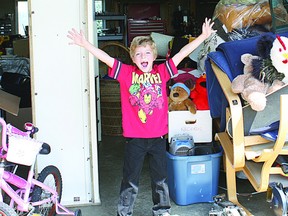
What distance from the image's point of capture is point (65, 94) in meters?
2.89

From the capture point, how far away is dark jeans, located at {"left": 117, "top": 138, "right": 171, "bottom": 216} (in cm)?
262

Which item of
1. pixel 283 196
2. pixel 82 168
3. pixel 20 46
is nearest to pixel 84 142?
pixel 82 168

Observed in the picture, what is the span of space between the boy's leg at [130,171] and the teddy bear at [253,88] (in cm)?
64

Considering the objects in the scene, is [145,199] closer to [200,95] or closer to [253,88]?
[200,95]

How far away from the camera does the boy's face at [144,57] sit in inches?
101

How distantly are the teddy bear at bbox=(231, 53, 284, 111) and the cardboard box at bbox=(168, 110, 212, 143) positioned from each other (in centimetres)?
58

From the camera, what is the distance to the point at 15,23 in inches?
411

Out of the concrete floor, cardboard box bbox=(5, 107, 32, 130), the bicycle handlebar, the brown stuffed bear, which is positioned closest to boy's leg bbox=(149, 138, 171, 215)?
the concrete floor

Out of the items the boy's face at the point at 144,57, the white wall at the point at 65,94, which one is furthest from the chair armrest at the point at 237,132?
the white wall at the point at 65,94

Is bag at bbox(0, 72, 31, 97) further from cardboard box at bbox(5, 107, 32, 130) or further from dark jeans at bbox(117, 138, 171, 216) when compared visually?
dark jeans at bbox(117, 138, 171, 216)

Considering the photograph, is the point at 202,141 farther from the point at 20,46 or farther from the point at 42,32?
the point at 20,46

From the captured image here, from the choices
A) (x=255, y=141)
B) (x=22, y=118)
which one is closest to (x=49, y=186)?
(x=255, y=141)

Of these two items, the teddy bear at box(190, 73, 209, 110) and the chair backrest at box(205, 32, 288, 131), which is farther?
the teddy bear at box(190, 73, 209, 110)

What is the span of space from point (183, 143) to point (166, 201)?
45 centimetres
